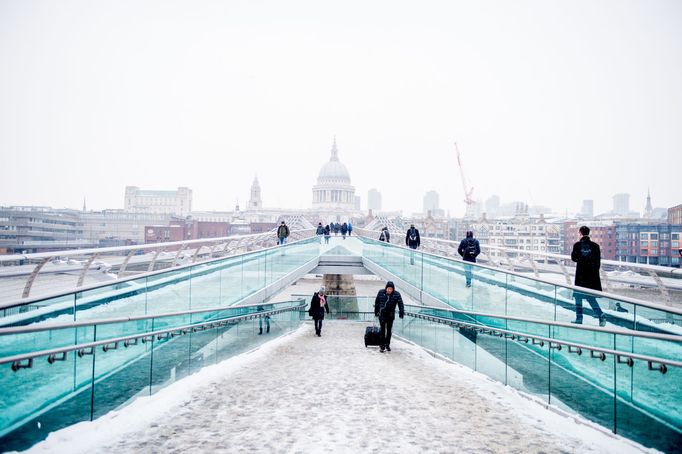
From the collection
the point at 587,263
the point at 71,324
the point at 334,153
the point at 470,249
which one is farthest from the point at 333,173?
the point at 71,324

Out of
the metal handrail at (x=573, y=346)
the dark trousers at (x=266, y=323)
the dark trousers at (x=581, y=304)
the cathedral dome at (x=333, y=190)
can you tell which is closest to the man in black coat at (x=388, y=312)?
the metal handrail at (x=573, y=346)

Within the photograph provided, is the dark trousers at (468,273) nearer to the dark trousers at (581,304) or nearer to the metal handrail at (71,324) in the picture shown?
the dark trousers at (581,304)

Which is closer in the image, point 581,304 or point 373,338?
point 581,304

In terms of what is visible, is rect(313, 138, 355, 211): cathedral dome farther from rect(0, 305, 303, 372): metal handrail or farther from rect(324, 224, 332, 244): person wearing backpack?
rect(0, 305, 303, 372): metal handrail

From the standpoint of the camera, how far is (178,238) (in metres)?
117

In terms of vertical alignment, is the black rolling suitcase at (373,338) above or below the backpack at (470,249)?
below

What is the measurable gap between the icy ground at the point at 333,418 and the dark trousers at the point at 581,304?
1221mm

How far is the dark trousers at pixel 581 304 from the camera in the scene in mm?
5883

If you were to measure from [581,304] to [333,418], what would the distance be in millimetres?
3316

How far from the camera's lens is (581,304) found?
20.3ft

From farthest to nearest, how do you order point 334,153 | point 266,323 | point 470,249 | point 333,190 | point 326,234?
point 334,153, point 333,190, point 326,234, point 470,249, point 266,323

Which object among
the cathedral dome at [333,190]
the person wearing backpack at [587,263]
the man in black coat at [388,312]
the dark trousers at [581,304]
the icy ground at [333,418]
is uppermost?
the cathedral dome at [333,190]

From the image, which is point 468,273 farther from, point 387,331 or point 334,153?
point 334,153

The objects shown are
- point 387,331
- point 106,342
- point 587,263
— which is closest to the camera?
point 106,342
